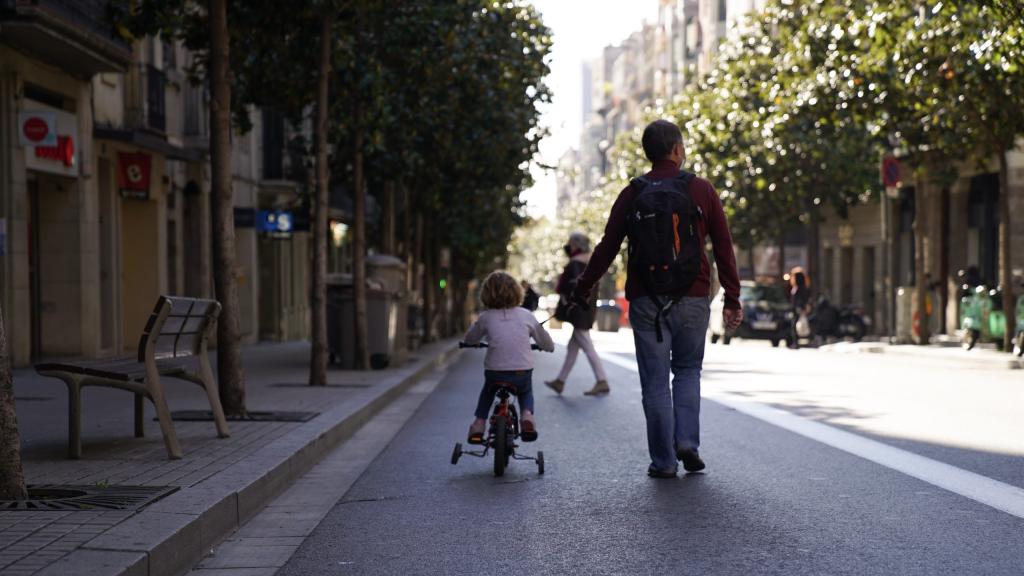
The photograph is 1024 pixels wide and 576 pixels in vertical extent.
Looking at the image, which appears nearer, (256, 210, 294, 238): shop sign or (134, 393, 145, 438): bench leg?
(134, 393, 145, 438): bench leg

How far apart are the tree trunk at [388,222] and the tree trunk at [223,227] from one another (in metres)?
17.3

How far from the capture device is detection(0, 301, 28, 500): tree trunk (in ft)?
23.8

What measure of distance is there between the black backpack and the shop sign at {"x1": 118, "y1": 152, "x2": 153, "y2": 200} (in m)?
21.3

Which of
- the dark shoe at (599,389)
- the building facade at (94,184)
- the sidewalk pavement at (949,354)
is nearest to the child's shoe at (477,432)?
the dark shoe at (599,389)

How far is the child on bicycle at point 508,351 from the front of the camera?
9.87m

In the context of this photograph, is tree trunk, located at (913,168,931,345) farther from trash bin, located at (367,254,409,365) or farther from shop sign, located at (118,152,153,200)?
shop sign, located at (118,152,153,200)

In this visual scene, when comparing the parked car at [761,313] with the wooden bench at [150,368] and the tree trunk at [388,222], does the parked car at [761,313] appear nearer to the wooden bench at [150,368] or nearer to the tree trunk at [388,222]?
the tree trunk at [388,222]

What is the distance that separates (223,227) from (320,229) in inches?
229

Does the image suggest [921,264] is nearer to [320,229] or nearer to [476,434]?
[320,229]

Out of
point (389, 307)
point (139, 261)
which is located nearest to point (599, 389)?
point (389, 307)

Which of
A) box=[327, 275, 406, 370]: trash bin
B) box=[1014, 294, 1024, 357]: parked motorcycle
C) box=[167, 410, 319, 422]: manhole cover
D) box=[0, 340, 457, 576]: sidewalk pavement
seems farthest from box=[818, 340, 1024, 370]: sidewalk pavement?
box=[167, 410, 319, 422]: manhole cover

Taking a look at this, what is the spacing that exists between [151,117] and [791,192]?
21569 millimetres

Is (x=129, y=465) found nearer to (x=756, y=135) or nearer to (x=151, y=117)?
(x=151, y=117)

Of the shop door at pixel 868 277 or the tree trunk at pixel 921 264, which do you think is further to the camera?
the shop door at pixel 868 277
